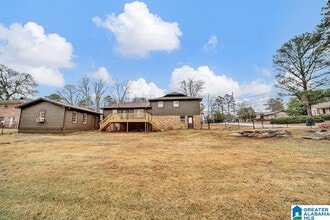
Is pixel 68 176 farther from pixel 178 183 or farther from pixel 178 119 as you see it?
pixel 178 119

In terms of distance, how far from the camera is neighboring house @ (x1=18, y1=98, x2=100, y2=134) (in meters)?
19.5

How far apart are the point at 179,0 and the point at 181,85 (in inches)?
1178

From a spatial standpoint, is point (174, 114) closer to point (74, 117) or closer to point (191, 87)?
point (74, 117)

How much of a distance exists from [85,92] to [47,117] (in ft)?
74.0

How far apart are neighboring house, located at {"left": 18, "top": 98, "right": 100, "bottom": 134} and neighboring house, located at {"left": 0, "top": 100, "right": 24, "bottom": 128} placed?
11581 mm

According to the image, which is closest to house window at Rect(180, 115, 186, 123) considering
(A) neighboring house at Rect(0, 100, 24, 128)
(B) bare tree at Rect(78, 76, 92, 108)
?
(A) neighboring house at Rect(0, 100, 24, 128)

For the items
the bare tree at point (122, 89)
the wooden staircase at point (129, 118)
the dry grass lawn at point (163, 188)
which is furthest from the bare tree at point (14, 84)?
the dry grass lawn at point (163, 188)

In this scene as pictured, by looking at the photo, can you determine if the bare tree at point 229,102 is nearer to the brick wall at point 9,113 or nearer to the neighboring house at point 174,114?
the neighboring house at point 174,114

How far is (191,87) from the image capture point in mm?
43719

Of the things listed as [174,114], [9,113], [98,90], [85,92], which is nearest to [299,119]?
[174,114]

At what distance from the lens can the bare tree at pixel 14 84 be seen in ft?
115

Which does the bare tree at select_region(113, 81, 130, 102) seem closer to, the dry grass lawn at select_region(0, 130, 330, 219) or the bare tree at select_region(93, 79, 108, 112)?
the bare tree at select_region(93, 79, 108, 112)

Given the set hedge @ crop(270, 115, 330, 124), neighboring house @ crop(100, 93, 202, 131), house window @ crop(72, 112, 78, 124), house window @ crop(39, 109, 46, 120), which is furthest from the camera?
hedge @ crop(270, 115, 330, 124)

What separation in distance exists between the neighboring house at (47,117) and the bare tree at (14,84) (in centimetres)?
2159
